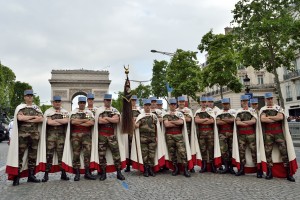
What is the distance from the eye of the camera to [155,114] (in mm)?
9523

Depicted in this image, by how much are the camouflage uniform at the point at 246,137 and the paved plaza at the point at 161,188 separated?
546 millimetres

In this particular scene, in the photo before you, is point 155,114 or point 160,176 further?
point 155,114

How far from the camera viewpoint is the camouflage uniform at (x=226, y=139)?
9.12 m

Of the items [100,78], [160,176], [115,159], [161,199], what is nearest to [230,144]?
[160,176]

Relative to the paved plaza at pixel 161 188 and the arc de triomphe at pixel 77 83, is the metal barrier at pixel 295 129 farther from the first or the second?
the arc de triomphe at pixel 77 83

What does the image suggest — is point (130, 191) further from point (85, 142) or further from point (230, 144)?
point (230, 144)

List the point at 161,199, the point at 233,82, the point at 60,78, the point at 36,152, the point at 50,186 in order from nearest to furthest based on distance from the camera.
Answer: the point at 161,199, the point at 50,186, the point at 36,152, the point at 233,82, the point at 60,78

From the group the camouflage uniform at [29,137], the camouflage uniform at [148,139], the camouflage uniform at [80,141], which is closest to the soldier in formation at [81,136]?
the camouflage uniform at [80,141]

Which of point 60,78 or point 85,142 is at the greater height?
point 60,78

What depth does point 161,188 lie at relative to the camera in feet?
A: 23.3

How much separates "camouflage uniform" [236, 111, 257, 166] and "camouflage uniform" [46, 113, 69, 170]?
179 inches

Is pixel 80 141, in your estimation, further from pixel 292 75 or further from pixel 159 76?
pixel 159 76

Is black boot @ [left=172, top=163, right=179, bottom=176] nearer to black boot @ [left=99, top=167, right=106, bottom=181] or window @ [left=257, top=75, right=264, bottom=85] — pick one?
black boot @ [left=99, top=167, right=106, bottom=181]

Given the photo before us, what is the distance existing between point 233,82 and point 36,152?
23.0 metres
